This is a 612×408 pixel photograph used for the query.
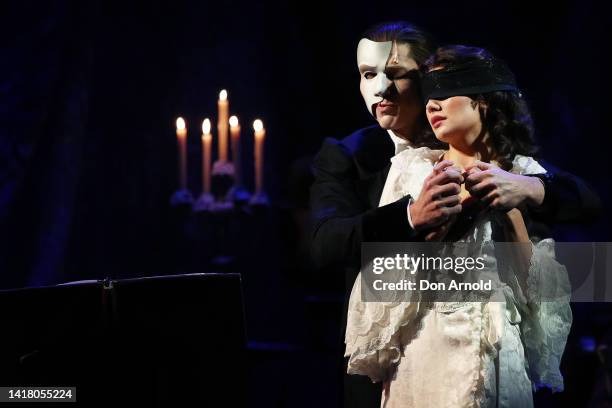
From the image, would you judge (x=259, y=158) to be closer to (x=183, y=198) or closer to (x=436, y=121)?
(x=183, y=198)

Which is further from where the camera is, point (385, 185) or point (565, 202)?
point (385, 185)

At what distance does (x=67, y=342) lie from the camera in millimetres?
1690

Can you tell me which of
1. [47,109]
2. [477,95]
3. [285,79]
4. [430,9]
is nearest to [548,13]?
[430,9]

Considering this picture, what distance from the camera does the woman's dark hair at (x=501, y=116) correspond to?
167 centimetres

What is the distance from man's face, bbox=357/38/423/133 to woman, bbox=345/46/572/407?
0.11m

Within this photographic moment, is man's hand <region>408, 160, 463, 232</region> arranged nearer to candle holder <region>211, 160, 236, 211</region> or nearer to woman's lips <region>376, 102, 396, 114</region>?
woman's lips <region>376, 102, 396, 114</region>

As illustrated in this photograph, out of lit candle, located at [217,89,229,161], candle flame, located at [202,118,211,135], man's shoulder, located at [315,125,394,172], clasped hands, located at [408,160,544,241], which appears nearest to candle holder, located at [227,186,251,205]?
lit candle, located at [217,89,229,161]

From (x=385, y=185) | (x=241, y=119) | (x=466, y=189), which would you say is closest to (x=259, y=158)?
(x=241, y=119)

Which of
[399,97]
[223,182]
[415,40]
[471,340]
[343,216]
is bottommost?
[471,340]

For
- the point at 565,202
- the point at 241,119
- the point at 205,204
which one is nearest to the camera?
the point at 565,202

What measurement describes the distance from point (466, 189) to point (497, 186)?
0.19 ft

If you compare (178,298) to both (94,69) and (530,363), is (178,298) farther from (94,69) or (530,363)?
(94,69)

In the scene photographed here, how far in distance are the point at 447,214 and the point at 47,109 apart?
1855 millimetres

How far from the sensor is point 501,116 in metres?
1.67
